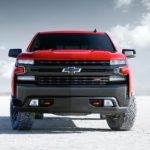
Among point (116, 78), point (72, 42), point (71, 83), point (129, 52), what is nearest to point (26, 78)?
point (71, 83)

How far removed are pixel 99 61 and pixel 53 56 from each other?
0.78 metres

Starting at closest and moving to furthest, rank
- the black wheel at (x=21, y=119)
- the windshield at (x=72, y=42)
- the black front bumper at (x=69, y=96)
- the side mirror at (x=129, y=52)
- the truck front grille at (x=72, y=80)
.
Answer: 1. the black front bumper at (x=69, y=96)
2. the truck front grille at (x=72, y=80)
3. the black wheel at (x=21, y=119)
4. the side mirror at (x=129, y=52)
5. the windshield at (x=72, y=42)

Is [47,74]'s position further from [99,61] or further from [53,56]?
[99,61]

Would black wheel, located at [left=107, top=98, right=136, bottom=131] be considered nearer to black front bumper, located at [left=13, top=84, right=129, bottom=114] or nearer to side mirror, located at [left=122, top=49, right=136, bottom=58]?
black front bumper, located at [left=13, top=84, right=129, bottom=114]

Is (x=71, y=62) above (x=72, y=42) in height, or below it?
below

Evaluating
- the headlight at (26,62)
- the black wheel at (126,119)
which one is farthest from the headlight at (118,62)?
the headlight at (26,62)

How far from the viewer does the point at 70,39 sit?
35.0ft

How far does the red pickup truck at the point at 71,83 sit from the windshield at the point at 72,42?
0.94 m

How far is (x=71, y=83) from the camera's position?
30.0 feet

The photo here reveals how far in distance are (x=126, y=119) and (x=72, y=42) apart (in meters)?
1.90

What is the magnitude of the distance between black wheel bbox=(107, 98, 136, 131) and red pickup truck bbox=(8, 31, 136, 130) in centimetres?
10

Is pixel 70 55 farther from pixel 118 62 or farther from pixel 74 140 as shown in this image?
pixel 74 140

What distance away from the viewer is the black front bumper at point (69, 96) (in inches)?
356

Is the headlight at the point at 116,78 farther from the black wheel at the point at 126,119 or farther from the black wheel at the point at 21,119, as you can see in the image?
the black wheel at the point at 21,119
